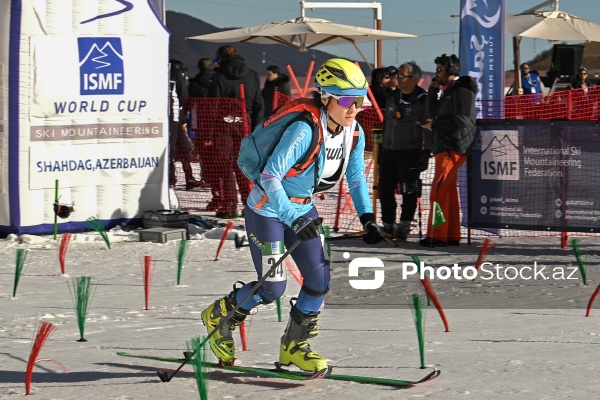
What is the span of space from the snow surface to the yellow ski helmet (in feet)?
4.90

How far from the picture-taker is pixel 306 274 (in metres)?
6.51

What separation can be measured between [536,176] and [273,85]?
5.60m

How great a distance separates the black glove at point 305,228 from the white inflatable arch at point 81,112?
7.70 metres

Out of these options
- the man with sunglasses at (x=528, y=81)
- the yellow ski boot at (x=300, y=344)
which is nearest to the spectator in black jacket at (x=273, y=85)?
the yellow ski boot at (x=300, y=344)

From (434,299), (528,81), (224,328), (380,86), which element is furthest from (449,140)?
(528,81)

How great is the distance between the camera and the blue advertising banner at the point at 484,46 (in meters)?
14.0

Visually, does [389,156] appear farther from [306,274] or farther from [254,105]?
[306,274]

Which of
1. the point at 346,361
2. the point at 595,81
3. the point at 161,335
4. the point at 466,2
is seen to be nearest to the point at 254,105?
the point at 466,2

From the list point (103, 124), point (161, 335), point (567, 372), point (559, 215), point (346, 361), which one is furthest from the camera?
point (103, 124)

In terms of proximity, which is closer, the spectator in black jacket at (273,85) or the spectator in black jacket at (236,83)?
the spectator in black jacket at (236,83)

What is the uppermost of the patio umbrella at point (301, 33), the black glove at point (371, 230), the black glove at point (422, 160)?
the patio umbrella at point (301, 33)

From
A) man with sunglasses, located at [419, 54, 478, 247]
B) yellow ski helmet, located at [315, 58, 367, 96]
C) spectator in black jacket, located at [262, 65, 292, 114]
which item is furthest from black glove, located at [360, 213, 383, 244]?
spectator in black jacket, located at [262, 65, 292, 114]

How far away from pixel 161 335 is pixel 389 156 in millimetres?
5537

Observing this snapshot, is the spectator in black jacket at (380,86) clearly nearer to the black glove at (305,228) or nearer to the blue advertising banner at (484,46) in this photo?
the blue advertising banner at (484,46)
